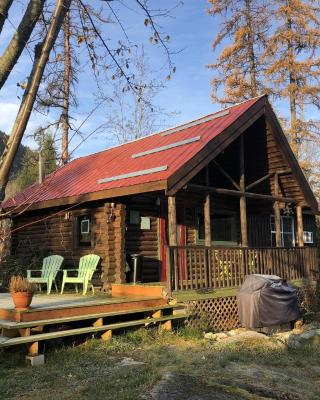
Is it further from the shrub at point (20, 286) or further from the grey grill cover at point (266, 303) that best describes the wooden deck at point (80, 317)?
the grey grill cover at point (266, 303)

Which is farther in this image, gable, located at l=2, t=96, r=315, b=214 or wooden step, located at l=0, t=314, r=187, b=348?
gable, located at l=2, t=96, r=315, b=214

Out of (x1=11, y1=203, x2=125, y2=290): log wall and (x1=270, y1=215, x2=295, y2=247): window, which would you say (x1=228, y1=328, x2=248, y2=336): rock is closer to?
(x1=11, y1=203, x2=125, y2=290): log wall

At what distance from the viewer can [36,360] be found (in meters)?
6.30

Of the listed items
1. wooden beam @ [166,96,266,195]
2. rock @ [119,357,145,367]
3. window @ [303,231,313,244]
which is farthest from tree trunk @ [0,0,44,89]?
window @ [303,231,313,244]

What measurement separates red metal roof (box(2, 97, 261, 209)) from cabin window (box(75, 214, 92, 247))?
81cm

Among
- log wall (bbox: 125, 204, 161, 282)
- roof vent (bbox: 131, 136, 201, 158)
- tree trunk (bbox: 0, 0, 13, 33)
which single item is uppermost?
roof vent (bbox: 131, 136, 201, 158)

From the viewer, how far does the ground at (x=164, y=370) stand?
4.65 m

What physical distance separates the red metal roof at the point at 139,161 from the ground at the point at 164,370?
120 inches

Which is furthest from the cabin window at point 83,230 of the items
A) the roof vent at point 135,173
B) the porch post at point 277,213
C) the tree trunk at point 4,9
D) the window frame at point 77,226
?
the tree trunk at point 4,9

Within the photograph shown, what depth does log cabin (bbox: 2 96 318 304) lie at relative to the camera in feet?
32.2

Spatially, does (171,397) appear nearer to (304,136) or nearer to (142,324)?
(142,324)

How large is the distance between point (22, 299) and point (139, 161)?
216 inches

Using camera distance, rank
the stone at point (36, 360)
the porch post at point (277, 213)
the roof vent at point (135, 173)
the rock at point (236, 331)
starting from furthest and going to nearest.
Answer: the porch post at point (277, 213)
the roof vent at point (135, 173)
the rock at point (236, 331)
the stone at point (36, 360)

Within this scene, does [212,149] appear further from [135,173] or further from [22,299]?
[22,299]
